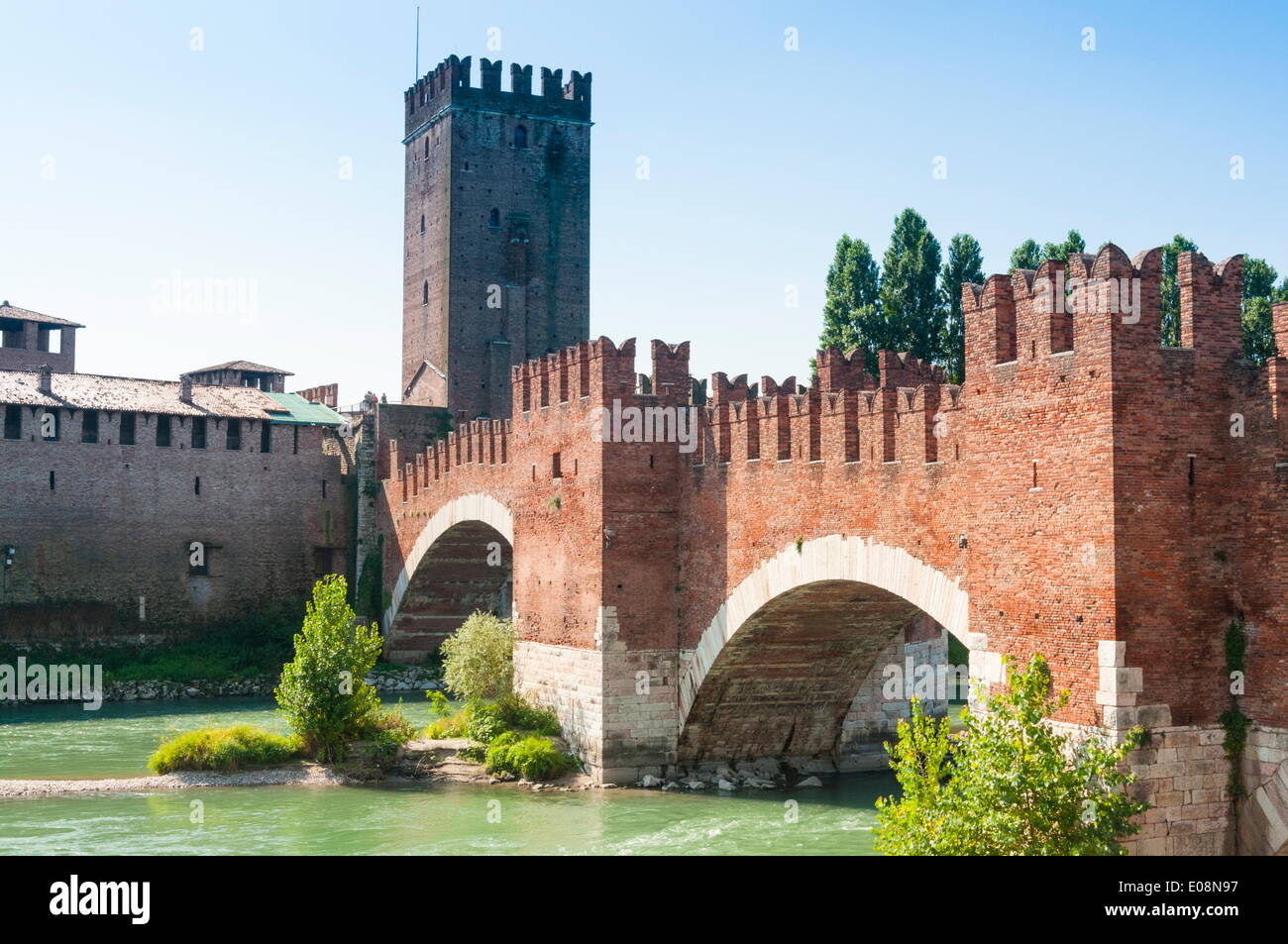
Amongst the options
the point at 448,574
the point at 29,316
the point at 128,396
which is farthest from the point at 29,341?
the point at 448,574

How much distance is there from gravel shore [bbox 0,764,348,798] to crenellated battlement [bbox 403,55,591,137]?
32.3 metres

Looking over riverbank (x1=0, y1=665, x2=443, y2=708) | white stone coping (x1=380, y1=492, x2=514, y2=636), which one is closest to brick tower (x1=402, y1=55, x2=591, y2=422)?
white stone coping (x1=380, y1=492, x2=514, y2=636)

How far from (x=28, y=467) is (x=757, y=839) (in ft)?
89.1

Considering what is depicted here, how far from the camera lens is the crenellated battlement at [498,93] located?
5212 centimetres

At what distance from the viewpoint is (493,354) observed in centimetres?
5181

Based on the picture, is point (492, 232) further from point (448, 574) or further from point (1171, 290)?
point (1171, 290)

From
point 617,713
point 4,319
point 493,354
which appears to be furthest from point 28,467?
point 617,713

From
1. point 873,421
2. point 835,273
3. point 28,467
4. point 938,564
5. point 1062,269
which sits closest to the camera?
point 1062,269

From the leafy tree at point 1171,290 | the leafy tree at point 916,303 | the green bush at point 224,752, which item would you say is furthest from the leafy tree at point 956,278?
the green bush at point 224,752

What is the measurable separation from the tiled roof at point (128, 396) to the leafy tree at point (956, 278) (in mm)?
20035

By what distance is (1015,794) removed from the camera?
1325 centimetres

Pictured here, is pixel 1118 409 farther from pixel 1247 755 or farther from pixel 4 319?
pixel 4 319

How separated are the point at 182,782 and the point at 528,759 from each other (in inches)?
235

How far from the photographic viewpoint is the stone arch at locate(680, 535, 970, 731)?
1777cm
